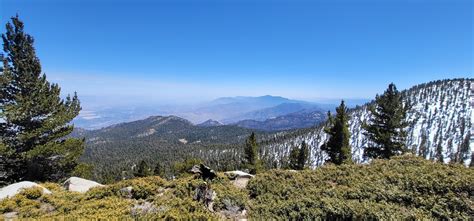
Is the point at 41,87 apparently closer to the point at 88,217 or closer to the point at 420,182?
the point at 88,217

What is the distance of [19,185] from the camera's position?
12.7 m

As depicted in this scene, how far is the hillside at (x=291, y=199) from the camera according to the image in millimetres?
7676

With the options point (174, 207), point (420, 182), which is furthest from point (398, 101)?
point (174, 207)

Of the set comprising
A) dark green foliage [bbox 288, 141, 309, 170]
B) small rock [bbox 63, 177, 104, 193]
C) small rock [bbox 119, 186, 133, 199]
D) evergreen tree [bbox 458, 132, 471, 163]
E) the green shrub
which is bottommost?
evergreen tree [bbox 458, 132, 471, 163]

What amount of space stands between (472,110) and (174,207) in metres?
238

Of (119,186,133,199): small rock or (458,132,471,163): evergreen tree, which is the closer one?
(119,186,133,199): small rock

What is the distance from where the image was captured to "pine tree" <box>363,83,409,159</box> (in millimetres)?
23125

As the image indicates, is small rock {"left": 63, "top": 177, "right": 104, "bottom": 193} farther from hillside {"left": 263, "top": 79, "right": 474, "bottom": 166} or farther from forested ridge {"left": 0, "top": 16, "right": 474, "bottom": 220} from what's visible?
hillside {"left": 263, "top": 79, "right": 474, "bottom": 166}

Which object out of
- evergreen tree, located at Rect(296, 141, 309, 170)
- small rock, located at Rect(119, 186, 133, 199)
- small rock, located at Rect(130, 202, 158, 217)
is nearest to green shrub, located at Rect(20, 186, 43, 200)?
small rock, located at Rect(119, 186, 133, 199)

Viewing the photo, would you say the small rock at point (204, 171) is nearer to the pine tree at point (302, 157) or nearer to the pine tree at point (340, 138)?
the pine tree at point (340, 138)

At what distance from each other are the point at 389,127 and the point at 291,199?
1909 centimetres

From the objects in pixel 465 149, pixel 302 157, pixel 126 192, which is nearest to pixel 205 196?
pixel 126 192

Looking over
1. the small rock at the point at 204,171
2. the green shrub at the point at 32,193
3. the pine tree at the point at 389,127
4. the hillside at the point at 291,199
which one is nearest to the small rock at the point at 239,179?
the hillside at the point at 291,199

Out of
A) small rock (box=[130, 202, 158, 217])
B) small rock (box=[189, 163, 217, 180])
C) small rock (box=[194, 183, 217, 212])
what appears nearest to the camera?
small rock (box=[130, 202, 158, 217])
